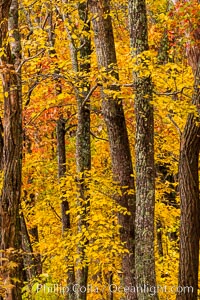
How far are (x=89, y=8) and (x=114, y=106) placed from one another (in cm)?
223

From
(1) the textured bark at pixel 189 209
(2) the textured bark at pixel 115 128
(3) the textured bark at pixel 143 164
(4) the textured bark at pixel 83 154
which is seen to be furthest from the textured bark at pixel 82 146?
(1) the textured bark at pixel 189 209

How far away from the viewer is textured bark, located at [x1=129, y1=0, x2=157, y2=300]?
29.5ft

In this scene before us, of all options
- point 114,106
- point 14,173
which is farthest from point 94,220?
point 14,173

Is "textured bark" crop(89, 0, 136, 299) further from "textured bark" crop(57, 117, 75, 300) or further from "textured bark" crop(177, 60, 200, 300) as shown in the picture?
"textured bark" crop(57, 117, 75, 300)

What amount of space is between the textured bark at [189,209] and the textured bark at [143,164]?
616 millimetres

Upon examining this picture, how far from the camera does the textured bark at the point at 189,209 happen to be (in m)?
9.11

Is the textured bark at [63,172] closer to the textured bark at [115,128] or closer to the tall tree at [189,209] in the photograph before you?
the textured bark at [115,128]

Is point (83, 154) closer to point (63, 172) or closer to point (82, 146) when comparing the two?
point (82, 146)

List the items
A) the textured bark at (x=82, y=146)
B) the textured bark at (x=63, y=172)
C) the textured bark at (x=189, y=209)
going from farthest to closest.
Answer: the textured bark at (x=63, y=172)
the textured bark at (x=82, y=146)
the textured bark at (x=189, y=209)

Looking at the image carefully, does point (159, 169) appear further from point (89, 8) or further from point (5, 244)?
point (5, 244)

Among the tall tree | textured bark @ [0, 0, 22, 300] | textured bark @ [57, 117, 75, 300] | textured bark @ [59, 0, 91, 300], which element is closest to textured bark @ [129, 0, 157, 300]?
the tall tree

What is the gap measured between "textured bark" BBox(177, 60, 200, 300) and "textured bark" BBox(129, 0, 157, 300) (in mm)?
616

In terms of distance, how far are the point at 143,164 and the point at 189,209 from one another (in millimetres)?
1266

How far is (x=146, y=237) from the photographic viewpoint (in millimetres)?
9141
